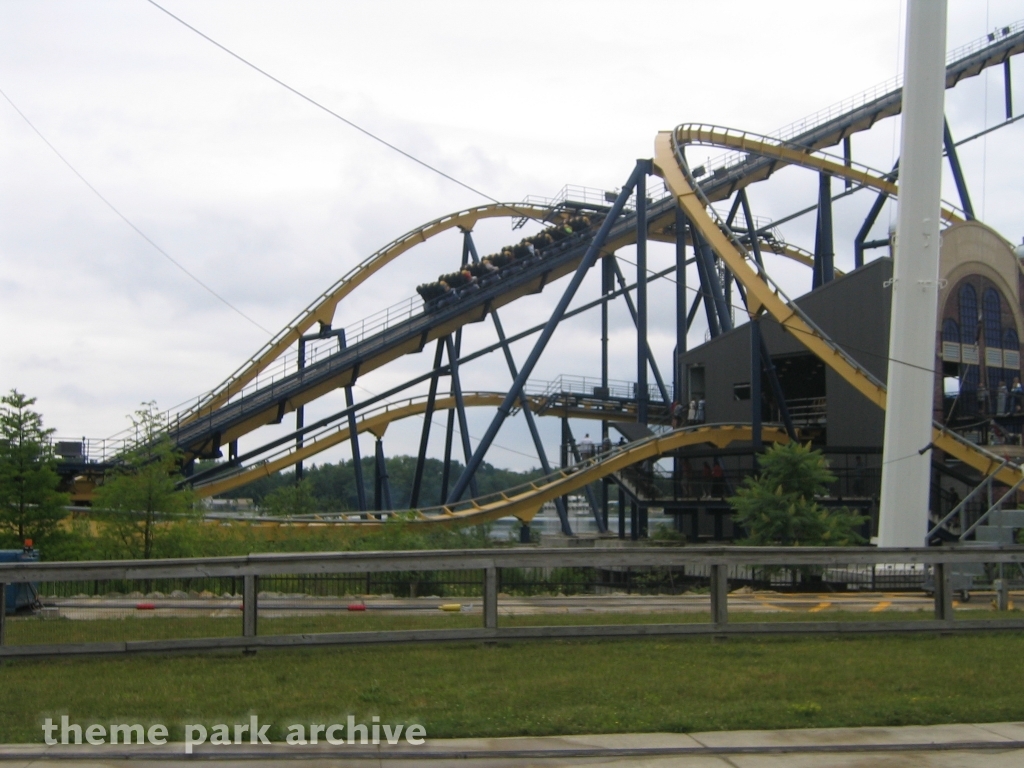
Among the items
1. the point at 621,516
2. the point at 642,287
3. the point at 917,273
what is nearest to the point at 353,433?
the point at 621,516

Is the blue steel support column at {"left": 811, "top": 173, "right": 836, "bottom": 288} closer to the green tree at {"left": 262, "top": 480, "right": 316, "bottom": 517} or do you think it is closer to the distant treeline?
the green tree at {"left": 262, "top": 480, "right": 316, "bottom": 517}

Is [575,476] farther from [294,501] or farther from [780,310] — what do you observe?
[294,501]

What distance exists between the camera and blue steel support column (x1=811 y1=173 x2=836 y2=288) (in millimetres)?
43188

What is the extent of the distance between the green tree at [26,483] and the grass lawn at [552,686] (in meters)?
13.6

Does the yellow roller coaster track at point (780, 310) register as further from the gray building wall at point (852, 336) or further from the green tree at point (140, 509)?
the green tree at point (140, 509)

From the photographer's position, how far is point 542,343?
4066 centimetres

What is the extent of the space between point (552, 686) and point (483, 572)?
2070 millimetres

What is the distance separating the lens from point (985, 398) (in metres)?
37.3

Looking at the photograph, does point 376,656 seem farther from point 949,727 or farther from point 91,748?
point 949,727

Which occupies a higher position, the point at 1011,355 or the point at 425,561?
the point at 1011,355

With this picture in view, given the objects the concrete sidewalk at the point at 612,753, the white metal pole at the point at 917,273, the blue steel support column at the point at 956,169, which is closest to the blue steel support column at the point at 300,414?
the white metal pole at the point at 917,273

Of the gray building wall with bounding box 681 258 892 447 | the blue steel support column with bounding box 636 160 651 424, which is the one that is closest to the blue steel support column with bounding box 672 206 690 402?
the blue steel support column with bounding box 636 160 651 424

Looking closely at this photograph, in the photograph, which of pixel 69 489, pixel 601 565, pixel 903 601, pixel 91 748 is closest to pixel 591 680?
pixel 601 565

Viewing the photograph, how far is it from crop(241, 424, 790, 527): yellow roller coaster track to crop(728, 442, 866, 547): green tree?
861cm
